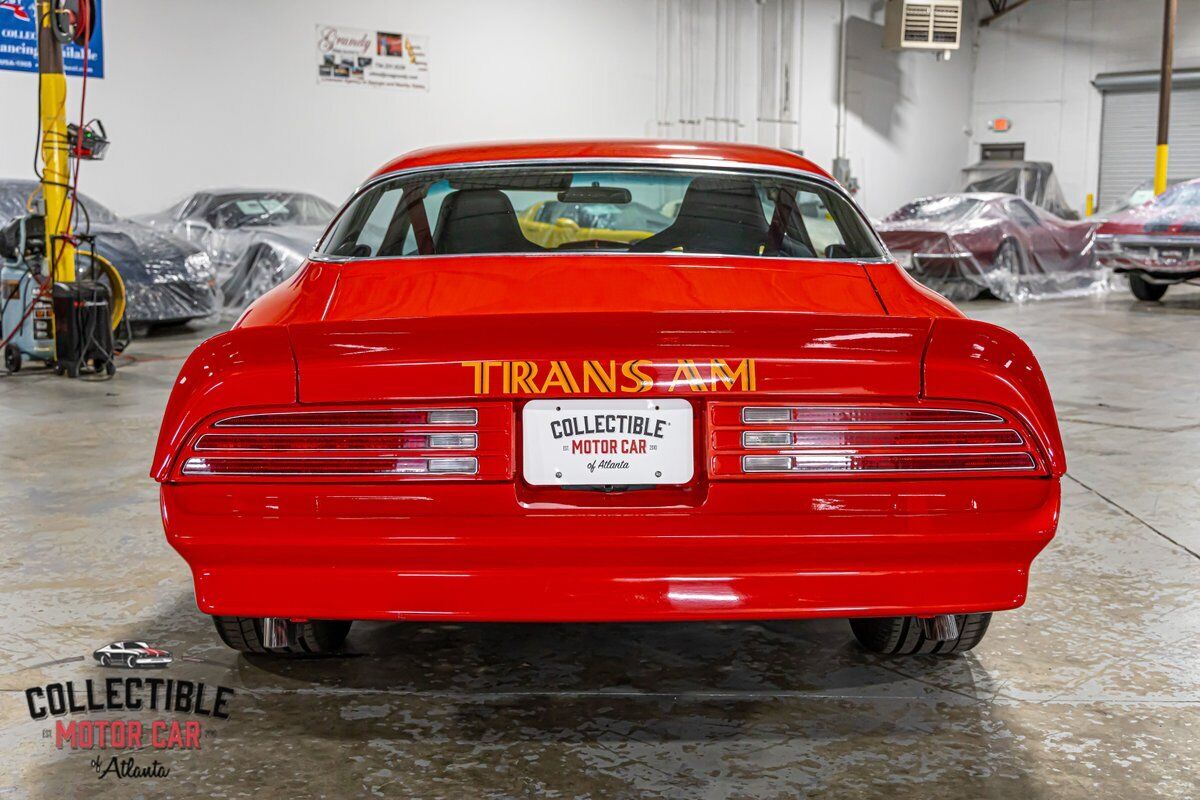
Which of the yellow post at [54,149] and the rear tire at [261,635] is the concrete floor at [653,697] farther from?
the yellow post at [54,149]

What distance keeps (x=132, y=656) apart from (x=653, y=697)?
1173 millimetres

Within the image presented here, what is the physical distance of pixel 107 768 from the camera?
215cm

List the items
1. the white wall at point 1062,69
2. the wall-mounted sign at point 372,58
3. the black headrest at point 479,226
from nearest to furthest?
the black headrest at point 479,226
the wall-mounted sign at point 372,58
the white wall at point 1062,69

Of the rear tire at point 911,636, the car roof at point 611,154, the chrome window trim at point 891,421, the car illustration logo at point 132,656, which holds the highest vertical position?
the car roof at point 611,154

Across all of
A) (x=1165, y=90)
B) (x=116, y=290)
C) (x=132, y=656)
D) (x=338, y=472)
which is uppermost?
(x=1165, y=90)

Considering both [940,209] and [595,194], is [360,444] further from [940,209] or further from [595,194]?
[940,209]

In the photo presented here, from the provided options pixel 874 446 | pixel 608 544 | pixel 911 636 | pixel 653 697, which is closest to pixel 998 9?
pixel 911 636

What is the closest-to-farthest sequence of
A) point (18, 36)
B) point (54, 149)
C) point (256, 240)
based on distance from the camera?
point (54, 149), point (256, 240), point (18, 36)

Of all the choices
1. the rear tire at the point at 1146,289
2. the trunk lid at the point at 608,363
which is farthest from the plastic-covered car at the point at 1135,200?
the trunk lid at the point at 608,363

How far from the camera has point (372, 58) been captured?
1439cm

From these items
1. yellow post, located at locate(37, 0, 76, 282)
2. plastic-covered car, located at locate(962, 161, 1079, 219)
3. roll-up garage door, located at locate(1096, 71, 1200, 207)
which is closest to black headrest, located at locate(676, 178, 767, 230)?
yellow post, located at locate(37, 0, 76, 282)

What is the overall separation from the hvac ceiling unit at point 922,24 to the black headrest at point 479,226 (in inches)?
714

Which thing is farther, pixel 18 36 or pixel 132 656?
pixel 18 36

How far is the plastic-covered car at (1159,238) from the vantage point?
38.6ft
